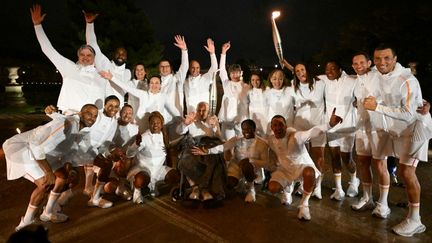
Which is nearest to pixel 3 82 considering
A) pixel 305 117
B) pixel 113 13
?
pixel 113 13

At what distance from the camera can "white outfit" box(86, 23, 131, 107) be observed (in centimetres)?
623

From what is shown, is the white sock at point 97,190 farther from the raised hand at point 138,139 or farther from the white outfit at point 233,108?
the white outfit at point 233,108

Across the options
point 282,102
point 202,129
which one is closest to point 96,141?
point 202,129

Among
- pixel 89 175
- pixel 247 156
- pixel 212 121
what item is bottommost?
pixel 89 175

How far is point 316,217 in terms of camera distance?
4609 mm

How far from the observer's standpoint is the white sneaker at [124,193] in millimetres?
5320

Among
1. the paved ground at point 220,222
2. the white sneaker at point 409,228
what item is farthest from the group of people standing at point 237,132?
the paved ground at point 220,222

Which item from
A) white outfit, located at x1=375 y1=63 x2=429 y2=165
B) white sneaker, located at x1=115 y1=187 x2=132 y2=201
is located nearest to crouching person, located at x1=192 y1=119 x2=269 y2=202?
white sneaker, located at x1=115 y1=187 x2=132 y2=201

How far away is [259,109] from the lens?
6.11 m

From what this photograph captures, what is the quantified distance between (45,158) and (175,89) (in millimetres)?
3212

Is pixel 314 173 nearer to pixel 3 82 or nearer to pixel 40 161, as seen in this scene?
pixel 40 161

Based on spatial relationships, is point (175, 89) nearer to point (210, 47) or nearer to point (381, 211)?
point (210, 47)

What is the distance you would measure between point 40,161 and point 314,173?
148 inches

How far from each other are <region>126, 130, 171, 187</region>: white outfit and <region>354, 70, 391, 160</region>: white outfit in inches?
125
